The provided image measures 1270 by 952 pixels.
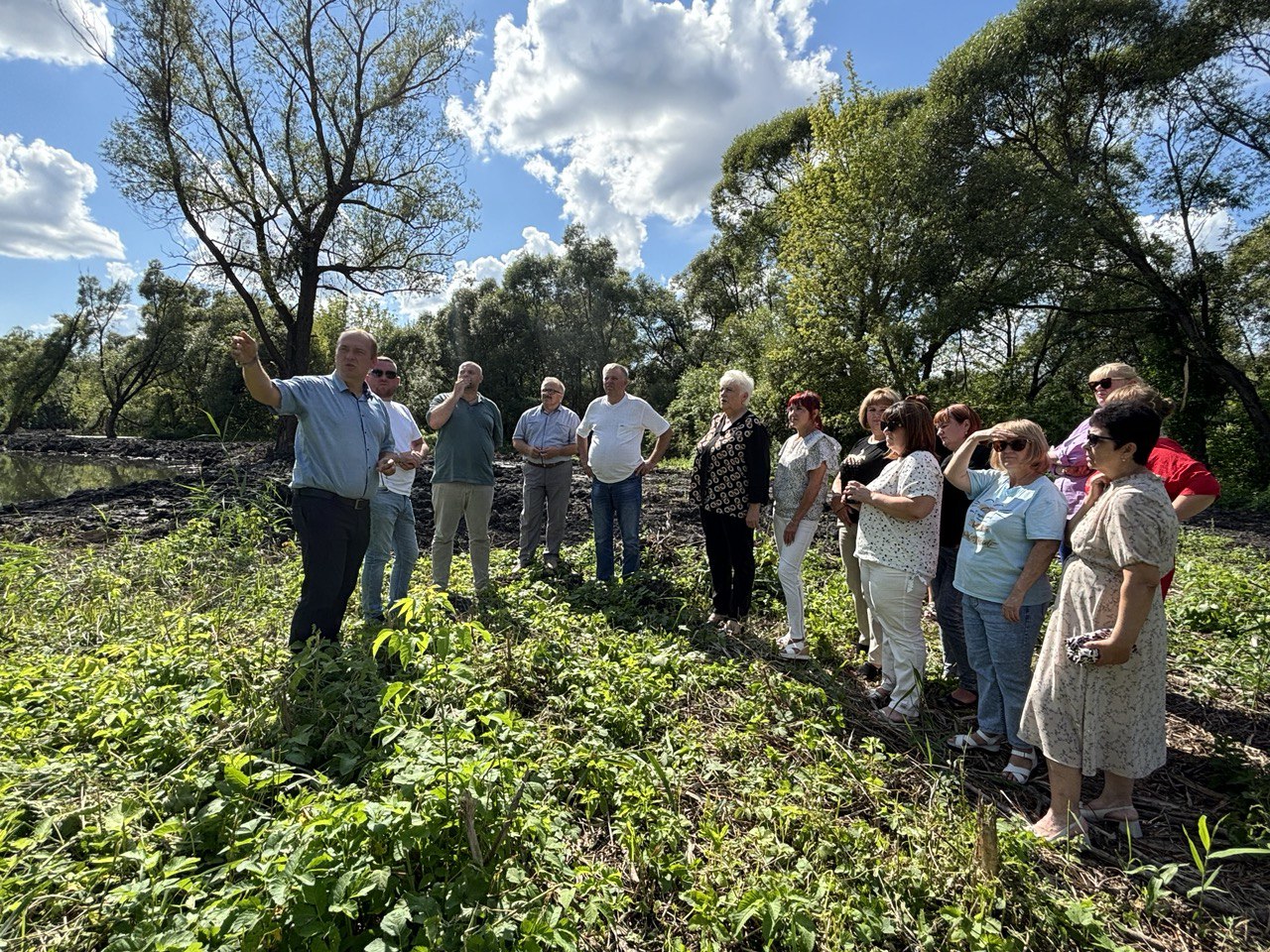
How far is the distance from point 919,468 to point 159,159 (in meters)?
19.1

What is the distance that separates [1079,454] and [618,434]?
3.42 m

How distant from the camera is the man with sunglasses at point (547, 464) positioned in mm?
5738

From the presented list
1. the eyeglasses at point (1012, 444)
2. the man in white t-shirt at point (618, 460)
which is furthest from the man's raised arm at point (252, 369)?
the eyeglasses at point (1012, 444)

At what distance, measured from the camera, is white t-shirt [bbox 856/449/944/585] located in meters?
3.27

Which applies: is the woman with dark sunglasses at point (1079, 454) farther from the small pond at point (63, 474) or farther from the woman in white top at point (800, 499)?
the small pond at point (63, 474)

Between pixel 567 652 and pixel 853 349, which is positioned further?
pixel 853 349

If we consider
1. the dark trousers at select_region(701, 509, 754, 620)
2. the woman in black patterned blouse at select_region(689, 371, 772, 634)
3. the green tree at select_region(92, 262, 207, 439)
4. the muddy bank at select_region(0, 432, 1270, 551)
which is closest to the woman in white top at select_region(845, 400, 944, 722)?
the woman in black patterned blouse at select_region(689, 371, 772, 634)

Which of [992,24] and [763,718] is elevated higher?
[992,24]

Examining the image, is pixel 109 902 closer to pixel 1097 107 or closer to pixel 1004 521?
pixel 1004 521

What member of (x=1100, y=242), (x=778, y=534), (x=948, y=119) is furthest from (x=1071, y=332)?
(x=778, y=534)

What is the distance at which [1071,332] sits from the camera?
1714 cm

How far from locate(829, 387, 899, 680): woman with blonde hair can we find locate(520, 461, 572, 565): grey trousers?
271cm

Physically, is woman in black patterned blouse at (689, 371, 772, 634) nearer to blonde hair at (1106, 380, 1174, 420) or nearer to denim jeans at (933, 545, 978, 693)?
denim jeans at (933, 545, 978, 693)

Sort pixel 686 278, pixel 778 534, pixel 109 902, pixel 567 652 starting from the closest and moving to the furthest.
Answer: pixel 109 902
pixel 567 652
pixel 778 534
pixel 686 278
